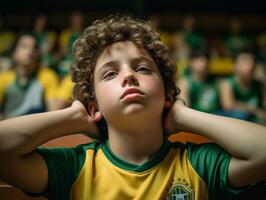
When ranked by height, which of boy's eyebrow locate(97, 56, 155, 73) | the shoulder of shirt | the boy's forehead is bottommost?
boy's eyebrow locate(97, 56, 155, 73)

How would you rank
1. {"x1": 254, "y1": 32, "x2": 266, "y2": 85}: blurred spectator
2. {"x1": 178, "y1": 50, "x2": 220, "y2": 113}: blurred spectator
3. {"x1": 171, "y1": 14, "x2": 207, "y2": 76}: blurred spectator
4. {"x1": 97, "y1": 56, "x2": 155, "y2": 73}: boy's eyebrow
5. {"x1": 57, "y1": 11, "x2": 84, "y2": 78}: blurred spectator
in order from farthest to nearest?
{"x1": 171, "y1": 14, "x2": 207, "y2": 76}: blurred spectator < {"x1": 254, "y1": 32, "x2": 266, "y2": 85}: blurred spectator < {"x1": 57, "y1": 11, "x2": 84, "y2": 78}: blurred spectator < {"x1": 178, "y1": 50, "x2": 220, "y2": 113}: blurred spectator < {"x1": 97, "y1": 56, "x2": 155, "y2": 73}: boy's eyebrow

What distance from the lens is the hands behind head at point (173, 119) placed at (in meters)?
0.82

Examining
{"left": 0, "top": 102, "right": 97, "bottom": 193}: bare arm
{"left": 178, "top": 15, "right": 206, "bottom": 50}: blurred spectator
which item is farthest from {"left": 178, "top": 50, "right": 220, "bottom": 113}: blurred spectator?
{"left": 0, "top": 102, "right": 97, "bottom": 193}: bare arm

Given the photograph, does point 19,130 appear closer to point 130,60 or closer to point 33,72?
point 130,60

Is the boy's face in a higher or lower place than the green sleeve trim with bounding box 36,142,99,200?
higher

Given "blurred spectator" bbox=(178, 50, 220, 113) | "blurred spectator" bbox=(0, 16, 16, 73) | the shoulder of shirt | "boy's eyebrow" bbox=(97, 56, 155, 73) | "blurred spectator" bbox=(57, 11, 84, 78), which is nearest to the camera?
"boy's eyebrow" bbox=(97, 56, 155, 73)

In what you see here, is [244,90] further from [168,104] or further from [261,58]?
[168,104]

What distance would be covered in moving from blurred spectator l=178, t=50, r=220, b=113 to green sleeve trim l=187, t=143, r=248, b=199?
1.69m

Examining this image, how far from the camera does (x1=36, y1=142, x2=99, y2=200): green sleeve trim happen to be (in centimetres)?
76

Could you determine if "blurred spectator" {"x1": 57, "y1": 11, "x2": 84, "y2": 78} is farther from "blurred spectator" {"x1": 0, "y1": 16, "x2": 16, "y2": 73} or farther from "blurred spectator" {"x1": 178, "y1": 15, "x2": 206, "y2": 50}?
"blurred spectator" {"x1": 178, "y1": 15, "x2": 206, "y2": 50}

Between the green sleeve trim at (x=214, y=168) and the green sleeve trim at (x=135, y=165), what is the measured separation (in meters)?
0.06

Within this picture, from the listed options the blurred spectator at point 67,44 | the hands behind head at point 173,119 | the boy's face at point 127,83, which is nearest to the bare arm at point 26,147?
the boy's face at point 127,83

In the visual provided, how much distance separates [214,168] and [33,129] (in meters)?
0.38

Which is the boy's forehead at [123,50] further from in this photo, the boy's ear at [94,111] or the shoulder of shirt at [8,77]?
the shoulder of shirt at [8,77]
